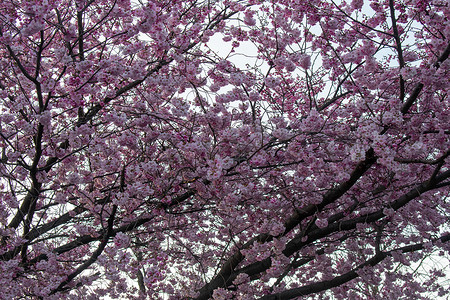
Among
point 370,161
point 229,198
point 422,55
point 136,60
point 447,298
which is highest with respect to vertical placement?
point 136,60

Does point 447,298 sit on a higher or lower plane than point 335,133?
lower

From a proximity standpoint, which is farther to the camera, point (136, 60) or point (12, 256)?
point (136, 60)

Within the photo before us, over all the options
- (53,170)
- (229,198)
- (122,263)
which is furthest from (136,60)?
(122,263)

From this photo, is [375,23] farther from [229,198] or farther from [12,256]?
[12,256]

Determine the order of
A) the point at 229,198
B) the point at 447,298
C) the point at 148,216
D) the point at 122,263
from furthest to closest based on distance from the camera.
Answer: the point at 447,298 < the point at 229,198 < the point at 148,216 < the point at 122,263

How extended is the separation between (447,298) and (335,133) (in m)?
6.55

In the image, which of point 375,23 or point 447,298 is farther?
point 447,298

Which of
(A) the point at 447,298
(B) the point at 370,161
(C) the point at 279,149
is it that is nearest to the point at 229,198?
(C) the point at 279,149

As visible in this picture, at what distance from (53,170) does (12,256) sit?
128 centimetres

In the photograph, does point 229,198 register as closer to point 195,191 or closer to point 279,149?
point 195,191

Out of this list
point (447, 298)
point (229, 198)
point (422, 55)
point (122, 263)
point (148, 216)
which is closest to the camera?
point (122, 263)

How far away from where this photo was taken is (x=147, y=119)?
4777 millimetres

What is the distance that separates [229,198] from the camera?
17.1ft

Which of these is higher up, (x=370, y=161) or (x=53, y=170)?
(x=53, y=170)
